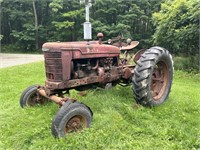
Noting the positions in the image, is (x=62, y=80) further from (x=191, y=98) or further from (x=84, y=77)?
(x=191, y=98)

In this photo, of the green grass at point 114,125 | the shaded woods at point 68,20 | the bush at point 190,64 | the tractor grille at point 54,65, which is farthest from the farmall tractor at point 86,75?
the shaded woods at point 68,20

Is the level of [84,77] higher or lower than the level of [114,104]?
higher

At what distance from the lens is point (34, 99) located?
419 centimetres

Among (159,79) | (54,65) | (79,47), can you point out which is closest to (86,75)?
(79,47)

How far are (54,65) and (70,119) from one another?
2.61ft

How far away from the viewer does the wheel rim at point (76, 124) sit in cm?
312

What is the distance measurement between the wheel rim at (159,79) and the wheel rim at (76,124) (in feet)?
6.02

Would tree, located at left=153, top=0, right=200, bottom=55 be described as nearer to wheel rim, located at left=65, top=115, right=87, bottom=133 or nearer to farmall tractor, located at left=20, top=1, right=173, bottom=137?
farmall tractor, located at left=20, top=1, right=173, bottom=137

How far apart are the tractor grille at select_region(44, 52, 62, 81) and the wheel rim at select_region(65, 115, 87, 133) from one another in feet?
2.02

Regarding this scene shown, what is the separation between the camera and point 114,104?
4082 millimetres

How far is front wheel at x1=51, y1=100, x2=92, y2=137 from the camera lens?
297 cm

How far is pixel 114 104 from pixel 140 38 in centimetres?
1837

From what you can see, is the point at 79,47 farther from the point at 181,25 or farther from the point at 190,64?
the point at 190,64

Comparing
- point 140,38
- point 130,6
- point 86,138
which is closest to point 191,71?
point 86,138
